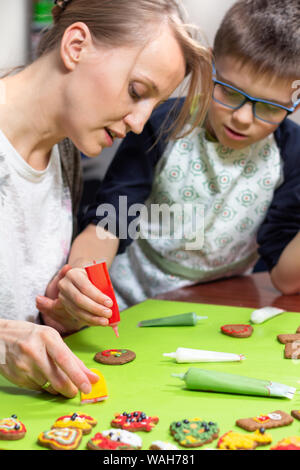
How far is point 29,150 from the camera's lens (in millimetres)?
938

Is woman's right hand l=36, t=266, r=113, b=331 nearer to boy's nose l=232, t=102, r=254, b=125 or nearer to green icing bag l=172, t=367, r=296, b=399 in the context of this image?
green icing bag l=172, t=367, r=296, b=399

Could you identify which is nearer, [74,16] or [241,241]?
[74,16]

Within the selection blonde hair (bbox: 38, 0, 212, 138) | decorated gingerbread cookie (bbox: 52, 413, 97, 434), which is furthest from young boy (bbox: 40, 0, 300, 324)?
decorated gingerbread cookie (bbox: 52, 413, 97, 434)

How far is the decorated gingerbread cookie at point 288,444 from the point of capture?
0.48m

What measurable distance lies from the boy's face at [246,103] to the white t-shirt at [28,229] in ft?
1.10

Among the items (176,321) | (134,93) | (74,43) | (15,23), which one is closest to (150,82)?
(134,93)

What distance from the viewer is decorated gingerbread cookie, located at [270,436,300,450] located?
48cm

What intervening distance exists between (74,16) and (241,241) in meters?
0.64

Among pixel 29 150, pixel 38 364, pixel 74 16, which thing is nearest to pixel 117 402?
pixel 38 364

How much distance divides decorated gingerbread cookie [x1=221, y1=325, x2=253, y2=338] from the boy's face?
411mm

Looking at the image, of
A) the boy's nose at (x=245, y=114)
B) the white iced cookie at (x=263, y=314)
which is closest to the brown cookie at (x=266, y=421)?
the white iced cookie at (x=263, y=314)

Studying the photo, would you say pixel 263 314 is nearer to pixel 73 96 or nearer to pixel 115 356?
pixel 115 356

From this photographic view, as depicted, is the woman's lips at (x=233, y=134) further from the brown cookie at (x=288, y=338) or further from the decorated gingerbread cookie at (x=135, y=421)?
the decorated gingerbread cookie at (x=135, y=421)
